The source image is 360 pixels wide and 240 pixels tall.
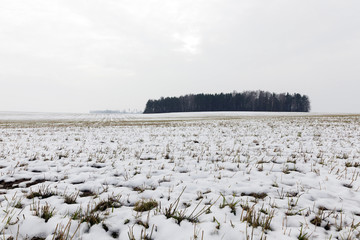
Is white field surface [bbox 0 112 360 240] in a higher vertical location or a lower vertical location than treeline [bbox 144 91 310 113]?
Answer: lower

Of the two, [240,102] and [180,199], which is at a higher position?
[240,102]

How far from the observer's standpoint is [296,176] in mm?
4211

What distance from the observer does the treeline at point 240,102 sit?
9506 centimetres

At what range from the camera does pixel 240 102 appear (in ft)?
326

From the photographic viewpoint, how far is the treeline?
9506 centimetres

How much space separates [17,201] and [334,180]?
20.0 feet

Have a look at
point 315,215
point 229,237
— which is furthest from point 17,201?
point 315,215

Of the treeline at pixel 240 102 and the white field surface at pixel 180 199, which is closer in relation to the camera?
the white field surface at pixel 180 199

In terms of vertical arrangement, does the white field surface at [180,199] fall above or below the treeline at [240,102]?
below

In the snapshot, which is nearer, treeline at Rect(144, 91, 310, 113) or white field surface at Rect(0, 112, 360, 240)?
white field surface at Rect(0, 112, 360, 240)

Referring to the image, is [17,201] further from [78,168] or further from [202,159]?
[202,159]

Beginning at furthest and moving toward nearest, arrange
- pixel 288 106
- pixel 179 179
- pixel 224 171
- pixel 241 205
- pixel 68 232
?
pixel 288 106
pixel 224 171
pixel 179 179
pixel 241 205
pixel 68 232

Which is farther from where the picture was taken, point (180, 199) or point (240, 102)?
point (240, 102)

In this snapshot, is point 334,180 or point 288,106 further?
point 288,106
